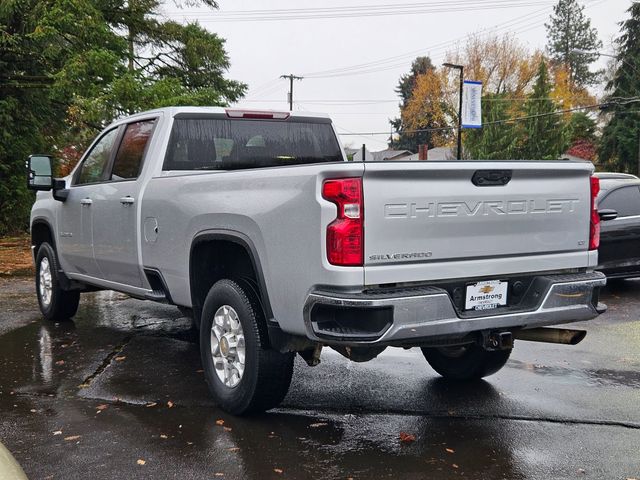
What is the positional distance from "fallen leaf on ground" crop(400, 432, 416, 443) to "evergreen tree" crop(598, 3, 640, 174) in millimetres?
42584

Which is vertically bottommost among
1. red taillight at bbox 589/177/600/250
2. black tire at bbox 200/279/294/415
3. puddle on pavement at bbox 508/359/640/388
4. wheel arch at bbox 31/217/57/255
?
puddle on pavement at bbox 508/359/640/388

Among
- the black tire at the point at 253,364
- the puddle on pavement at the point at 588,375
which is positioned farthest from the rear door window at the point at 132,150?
the puddle on pavement at the point at 588,375

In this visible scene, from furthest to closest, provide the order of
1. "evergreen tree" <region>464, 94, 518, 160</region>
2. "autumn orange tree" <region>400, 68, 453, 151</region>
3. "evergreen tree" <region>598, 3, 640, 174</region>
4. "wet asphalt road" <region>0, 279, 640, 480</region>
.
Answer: "autumn orange tree" <region>400, 68, 453, 151</region> → "evergreen tree" <region>464, 94, 518, 160</region> → "evergreen tree" <region>598, 3, 640, 174</region> → "wet asphalt road" <region>0, 279, 640, 480</region>

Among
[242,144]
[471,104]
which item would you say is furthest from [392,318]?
[471,104]

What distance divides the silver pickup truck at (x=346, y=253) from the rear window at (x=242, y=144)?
2 cm

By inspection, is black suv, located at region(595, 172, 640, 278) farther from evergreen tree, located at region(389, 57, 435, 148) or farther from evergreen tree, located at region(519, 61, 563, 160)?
evergreen tree, located at region(389, 57, 435, 148)

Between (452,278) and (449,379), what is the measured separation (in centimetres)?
185

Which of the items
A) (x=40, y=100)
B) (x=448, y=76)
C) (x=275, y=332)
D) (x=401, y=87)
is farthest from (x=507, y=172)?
(x=401, y=87)

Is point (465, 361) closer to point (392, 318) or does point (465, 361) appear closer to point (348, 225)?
point (392, 318)

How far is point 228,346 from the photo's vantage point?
451cm

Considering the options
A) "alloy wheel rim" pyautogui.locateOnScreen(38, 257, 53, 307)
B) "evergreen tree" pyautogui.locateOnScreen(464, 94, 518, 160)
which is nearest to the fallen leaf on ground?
"alloy wheel rim" pyautogui.locateOnScreen(38, 257, 53, 307)

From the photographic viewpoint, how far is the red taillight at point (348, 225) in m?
3.58

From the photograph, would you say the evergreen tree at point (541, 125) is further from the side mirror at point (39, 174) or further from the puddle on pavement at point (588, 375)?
the side mirror at point (39, 174)

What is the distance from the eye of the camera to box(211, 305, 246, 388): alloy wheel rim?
4.45m
